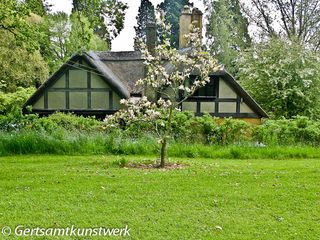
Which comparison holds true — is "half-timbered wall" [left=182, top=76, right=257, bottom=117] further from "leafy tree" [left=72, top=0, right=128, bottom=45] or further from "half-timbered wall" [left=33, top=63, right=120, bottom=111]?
"leafy tree" [left=72, top=0, right=128, bottom=45]

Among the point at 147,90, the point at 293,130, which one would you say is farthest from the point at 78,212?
the point at 147,90

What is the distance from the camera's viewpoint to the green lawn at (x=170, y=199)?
3.96 meters

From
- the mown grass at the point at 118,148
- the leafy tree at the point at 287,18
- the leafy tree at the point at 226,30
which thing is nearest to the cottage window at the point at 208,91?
the mown grass at the point at 118,148

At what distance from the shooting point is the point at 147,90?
52.9 feet

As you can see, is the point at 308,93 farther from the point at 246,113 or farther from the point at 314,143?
the point at 314,143

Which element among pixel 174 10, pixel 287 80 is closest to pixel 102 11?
pixel 287 80

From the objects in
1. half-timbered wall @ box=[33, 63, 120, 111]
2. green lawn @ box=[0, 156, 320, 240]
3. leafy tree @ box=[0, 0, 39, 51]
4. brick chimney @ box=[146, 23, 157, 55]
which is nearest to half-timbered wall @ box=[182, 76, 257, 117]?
brick chimney @ box=[146, 23, 157, 55]

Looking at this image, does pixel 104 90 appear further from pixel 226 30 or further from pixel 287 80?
pixel 226 30

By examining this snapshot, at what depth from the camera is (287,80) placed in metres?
16.6

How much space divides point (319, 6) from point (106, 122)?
19.6m

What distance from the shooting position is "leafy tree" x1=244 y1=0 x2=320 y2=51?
76.4ft

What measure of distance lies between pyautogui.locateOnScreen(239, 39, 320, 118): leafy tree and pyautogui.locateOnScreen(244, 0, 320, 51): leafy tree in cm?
506

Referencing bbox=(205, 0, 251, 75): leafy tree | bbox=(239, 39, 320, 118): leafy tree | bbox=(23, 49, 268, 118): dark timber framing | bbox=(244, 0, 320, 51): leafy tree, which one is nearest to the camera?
bbox=(23, 49, 268, 118): dark timber framing

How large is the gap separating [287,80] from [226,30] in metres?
14.0
